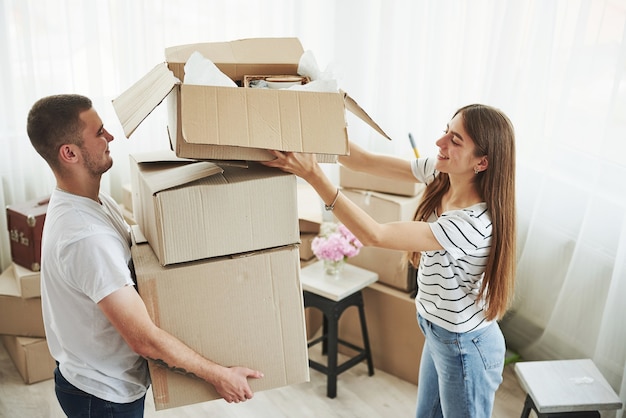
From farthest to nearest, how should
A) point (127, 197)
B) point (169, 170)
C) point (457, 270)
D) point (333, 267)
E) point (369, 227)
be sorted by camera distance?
point (127, 197) → point (333, 267) → point (457, 270) → point (369, 227) → point (169, 170)

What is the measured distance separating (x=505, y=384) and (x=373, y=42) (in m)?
1.66

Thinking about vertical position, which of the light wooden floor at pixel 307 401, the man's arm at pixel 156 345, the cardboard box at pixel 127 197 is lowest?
the light wooden floor at pixel 307 401

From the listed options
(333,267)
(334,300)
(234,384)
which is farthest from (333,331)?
(234,384)

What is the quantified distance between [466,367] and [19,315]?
1832mm

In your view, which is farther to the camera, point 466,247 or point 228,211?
point 466,247

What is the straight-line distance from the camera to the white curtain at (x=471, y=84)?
7.52 feet

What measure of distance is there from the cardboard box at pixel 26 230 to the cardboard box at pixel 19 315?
0.43ft

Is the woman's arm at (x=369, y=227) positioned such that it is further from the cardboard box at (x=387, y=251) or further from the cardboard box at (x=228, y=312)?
the cardboard box at (x=387, y=251)

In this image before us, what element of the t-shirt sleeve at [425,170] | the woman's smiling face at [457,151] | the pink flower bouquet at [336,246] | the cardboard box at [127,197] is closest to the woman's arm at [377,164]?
the t-shirt sleeve at [425,170]

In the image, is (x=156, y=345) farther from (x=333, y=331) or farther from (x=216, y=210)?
(x=333, y=331)

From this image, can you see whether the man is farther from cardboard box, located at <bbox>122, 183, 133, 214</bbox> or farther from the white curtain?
cardboard box, located at <bbox>122, 183, 133, 214</bbox>

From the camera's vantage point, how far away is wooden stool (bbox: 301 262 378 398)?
2545mm

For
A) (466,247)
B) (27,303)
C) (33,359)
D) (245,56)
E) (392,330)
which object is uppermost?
(245,56)

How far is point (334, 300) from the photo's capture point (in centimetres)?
253
